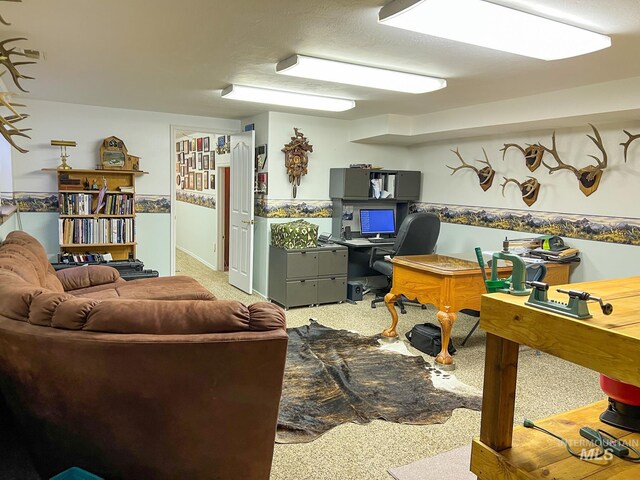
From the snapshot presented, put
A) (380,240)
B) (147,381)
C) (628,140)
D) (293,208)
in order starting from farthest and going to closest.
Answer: (380,240) < (293,208) < (628,140) < (147,381)

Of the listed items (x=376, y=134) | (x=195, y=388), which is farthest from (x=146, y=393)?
(x=376, y=134)

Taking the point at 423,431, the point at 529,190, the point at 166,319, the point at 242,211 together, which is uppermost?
the point at 529,190

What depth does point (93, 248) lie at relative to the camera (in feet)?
17.9

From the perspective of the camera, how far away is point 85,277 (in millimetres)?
4020

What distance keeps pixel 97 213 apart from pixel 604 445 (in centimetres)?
524

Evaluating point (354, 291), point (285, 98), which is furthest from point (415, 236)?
point (285, 98)

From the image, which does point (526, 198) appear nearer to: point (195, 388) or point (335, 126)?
point (335, 126)

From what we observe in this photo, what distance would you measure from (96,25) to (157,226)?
3.55 metres

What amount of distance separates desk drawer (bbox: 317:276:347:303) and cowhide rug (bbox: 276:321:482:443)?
1304 millimetres

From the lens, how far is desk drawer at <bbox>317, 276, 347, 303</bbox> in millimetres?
5480

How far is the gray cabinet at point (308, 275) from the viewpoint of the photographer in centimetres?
527

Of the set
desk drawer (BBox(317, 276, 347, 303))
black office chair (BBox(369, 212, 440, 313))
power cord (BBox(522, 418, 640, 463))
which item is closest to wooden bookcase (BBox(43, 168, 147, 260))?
desk drawer (BBox(317, 276, 347, 303))

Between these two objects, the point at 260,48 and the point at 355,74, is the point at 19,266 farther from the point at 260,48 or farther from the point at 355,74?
the point at 355,74

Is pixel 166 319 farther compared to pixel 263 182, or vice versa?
pixel 263 182
